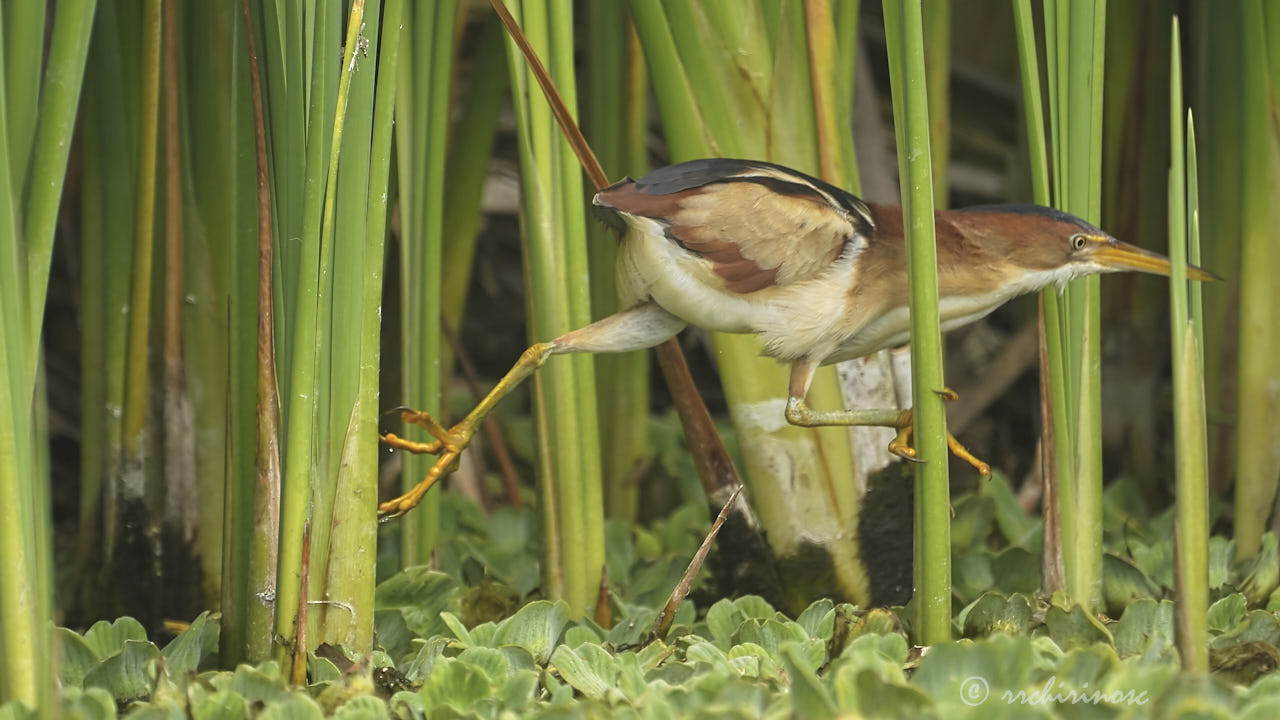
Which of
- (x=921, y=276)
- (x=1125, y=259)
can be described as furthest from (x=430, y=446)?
(x=1125, y=259)

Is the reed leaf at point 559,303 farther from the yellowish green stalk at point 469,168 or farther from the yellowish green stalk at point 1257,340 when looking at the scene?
the yellowish green stalk at point 1257,340

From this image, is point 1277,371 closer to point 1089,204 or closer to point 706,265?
point 1089,204

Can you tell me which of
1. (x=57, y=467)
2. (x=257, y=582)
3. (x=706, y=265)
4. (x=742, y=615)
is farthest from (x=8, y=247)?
(x=57, y=467)

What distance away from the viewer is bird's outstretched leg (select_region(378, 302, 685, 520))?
1.33m

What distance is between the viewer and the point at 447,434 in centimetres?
140

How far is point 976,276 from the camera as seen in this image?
134 cm

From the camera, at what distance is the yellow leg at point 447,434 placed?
134 cm

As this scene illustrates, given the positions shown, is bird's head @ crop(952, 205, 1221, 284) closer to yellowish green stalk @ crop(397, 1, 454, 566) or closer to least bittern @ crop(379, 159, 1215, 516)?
least bittern @ crop(379, 159, 1215, 516)

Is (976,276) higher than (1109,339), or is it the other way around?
(976,276)

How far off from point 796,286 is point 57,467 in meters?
1.61

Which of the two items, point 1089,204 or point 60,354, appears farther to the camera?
point 60,354

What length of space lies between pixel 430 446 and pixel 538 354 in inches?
6.4

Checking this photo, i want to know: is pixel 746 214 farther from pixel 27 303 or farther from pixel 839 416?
pixel 27 303

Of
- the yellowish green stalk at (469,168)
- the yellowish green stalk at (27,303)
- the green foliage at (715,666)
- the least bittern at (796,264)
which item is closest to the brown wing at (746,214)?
the least bittern at (796,264)
